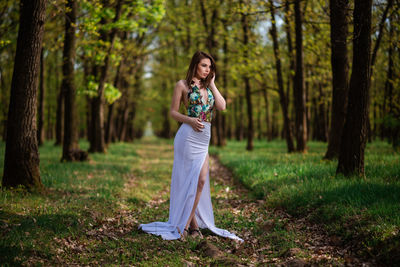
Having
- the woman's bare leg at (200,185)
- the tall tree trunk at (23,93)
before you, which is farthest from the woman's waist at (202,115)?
the tall tree trunk at (23,93)

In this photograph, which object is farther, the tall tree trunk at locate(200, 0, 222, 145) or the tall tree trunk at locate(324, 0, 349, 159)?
the tall tree trunk at locate(200, 0, 222, 145)

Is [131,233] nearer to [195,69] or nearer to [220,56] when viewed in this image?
[195,69]

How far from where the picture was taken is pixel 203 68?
4.86 meters

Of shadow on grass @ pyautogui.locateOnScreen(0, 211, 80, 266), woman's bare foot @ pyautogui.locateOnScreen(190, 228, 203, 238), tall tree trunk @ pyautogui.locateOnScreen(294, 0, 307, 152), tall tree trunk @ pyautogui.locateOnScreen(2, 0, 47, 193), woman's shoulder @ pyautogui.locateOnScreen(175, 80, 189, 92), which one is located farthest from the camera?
tall tree trunk @ pyautogui.locateOnScreen(294, 0, 307, 152)

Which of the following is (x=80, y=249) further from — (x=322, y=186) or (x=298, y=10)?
(x=298, y=10)

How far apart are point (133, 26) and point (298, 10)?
6.58 meters

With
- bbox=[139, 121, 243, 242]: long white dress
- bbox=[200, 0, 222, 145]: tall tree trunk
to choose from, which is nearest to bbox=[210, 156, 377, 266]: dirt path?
bbox=[139, 121, 243, 242]: long white dress

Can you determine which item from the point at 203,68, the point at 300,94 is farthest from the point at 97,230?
the point at 300,94

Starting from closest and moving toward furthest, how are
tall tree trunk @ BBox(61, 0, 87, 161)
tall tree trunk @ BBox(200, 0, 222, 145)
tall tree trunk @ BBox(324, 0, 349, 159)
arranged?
tall tree trunk @ BBox(324, 0, 349, 159) → tall tree trunk @ BBox(61, 0, 87, 161) → tall tree trunk @ BBox(200, 0, 222, 145)

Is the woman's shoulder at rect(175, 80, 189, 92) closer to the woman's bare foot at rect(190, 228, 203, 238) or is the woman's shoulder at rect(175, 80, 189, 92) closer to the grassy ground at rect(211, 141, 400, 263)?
the woman's bare foot at rect(190, 228, 203, 238)

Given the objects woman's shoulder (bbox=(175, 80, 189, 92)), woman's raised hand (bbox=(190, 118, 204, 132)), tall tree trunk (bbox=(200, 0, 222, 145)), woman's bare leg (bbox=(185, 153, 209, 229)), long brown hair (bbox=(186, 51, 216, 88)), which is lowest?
woman's bare leg (bbox=(185, 153, 209, 229))

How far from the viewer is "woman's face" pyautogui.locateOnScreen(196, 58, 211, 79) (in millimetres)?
4859

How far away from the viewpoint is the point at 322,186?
648 centimetres

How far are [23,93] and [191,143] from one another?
400 cm
